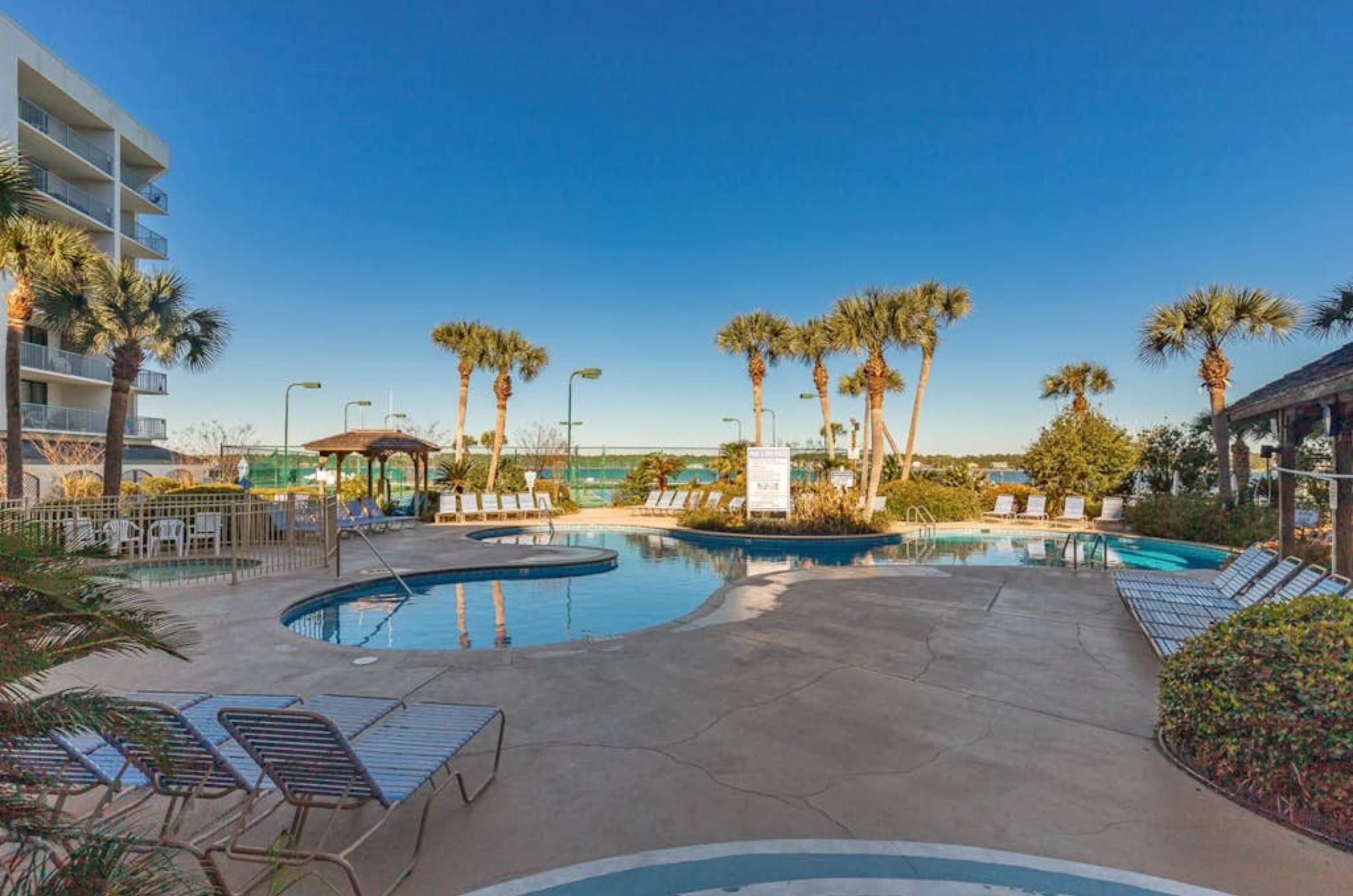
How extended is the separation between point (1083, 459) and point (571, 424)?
54.9 ft

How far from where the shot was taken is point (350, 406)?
2908 centimetres

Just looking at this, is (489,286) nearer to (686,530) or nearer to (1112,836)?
(686,530)

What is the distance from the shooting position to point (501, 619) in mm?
8117

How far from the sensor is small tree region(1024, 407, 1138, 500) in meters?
19.9

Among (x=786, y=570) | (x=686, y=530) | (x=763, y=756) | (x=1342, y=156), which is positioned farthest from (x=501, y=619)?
(x=1342, y=156)

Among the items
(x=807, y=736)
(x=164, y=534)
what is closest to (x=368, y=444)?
(x=164, y=534)

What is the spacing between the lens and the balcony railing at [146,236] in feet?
95.1

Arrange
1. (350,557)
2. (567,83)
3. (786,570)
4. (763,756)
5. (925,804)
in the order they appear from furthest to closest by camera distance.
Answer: (567,83), (350,557), (786,570), (763,756), (925,804)

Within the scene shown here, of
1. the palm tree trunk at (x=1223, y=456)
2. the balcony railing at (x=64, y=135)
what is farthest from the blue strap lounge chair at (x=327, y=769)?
the balcony railing at (x=64, y=135)

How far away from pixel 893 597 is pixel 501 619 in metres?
4.93

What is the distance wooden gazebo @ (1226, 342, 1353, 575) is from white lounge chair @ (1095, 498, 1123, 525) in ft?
35.4

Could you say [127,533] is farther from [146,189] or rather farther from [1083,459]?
[146,189]

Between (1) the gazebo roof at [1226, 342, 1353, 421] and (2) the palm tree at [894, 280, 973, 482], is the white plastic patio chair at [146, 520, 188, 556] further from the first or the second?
(2) the palm tree at [894, 280, 973, 482]

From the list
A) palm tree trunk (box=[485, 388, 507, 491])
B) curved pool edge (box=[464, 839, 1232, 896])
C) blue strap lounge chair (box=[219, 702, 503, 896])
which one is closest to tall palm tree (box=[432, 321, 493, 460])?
palm tree trunk (box=[485, 388, 507, 491])
